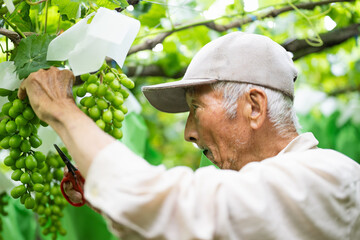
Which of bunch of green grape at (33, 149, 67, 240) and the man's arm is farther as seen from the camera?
bunch of green grape at (33, 149, 67, 240)

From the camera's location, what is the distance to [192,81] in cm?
148

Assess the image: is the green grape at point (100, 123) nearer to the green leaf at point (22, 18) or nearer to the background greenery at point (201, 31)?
the background greenery at point (201, 31)

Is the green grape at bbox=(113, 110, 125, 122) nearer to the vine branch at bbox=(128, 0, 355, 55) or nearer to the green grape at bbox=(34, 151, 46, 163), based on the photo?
the green grape at bbox=(34, 151, 46, 163)

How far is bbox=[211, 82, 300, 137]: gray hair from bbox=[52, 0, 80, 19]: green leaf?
1.67ft

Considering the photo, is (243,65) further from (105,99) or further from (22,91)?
(22,91)

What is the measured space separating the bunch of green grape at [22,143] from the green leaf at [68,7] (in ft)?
1.01

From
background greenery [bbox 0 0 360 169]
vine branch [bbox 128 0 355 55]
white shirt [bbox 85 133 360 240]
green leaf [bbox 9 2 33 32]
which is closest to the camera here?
white shirt [bbox 85 133 360 240]

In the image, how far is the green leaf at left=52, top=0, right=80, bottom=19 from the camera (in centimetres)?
144

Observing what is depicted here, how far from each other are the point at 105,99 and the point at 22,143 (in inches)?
11.5

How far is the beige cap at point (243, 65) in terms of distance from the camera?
1.47m

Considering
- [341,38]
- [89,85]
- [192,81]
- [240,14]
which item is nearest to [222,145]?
[192,81]

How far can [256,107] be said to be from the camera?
1.48m

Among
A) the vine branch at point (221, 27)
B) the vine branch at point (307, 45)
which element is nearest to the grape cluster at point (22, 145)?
the vine branch at point (221, 27)

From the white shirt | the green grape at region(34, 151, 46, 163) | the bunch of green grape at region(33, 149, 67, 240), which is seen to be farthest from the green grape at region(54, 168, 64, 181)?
the white shirt
